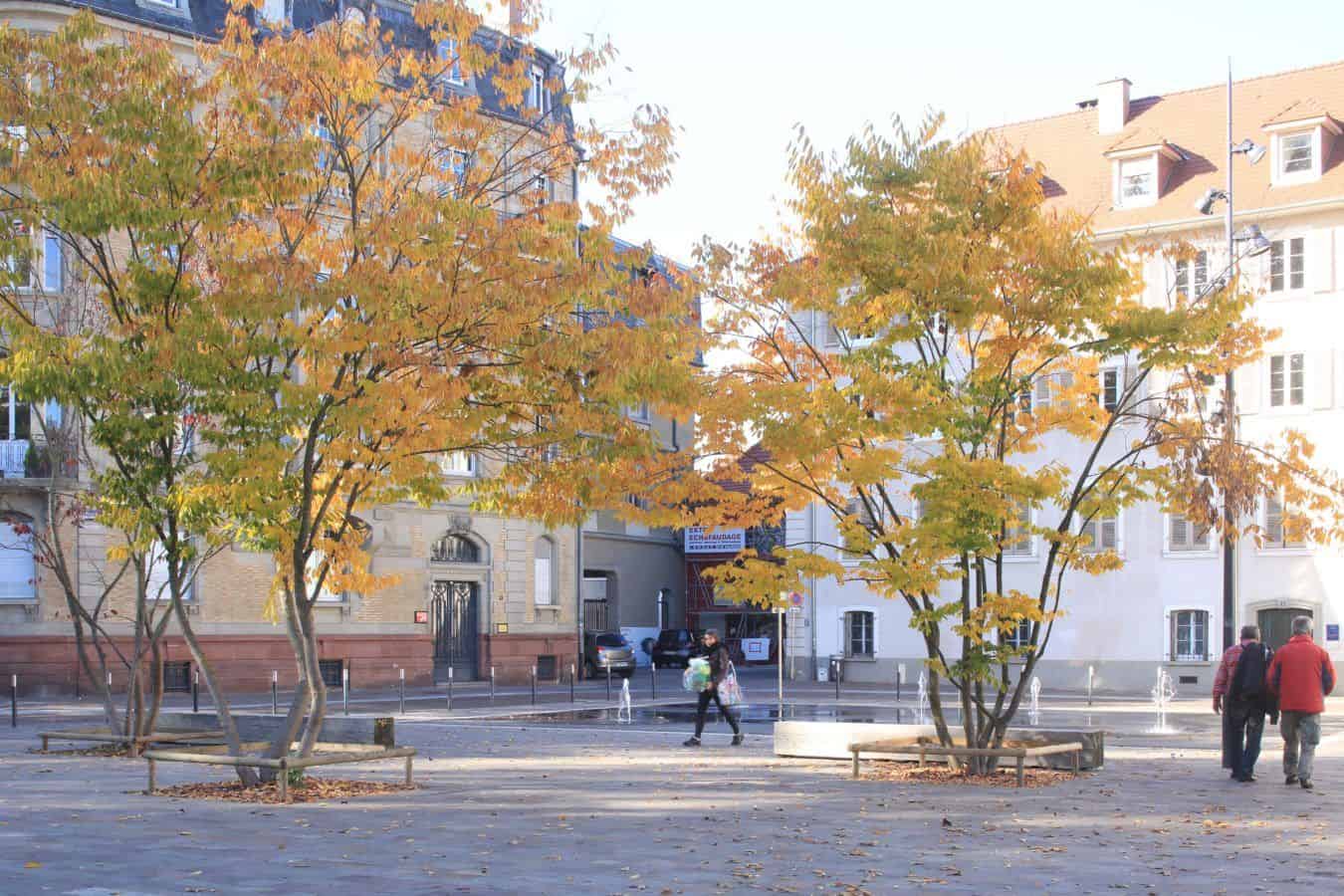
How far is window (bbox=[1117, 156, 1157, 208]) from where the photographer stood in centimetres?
4531

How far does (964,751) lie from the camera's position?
686 inches

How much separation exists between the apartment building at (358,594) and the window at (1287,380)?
18382 millimetres

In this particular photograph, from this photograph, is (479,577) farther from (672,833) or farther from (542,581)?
(672,833)

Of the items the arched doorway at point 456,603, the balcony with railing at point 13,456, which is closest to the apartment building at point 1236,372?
the arched doorway at point 456,603

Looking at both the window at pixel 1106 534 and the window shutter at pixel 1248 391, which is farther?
the window at pixel 1106 534

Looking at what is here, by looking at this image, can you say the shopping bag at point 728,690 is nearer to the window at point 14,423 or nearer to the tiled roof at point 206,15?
the tiled roof at point 206,15

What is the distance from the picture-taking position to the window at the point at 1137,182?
149 ft

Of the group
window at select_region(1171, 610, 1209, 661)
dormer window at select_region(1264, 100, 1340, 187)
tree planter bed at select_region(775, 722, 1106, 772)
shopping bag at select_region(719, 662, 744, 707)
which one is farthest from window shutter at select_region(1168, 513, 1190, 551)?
tree planter bed at select_region(775, 722, 1106, 772)

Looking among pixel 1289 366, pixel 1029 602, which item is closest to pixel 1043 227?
pixel 1029 602

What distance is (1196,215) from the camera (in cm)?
4350

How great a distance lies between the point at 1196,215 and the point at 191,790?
34.4 metres

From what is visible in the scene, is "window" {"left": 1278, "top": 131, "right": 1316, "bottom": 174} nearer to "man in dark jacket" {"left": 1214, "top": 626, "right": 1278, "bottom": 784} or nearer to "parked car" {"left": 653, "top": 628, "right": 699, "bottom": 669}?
"parked car" {"left": 653, "top": 628, "right": 699, "bottom": 669}

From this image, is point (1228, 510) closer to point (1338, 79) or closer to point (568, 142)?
point (568, 142)

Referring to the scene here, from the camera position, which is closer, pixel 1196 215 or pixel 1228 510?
pixel 1228 510
